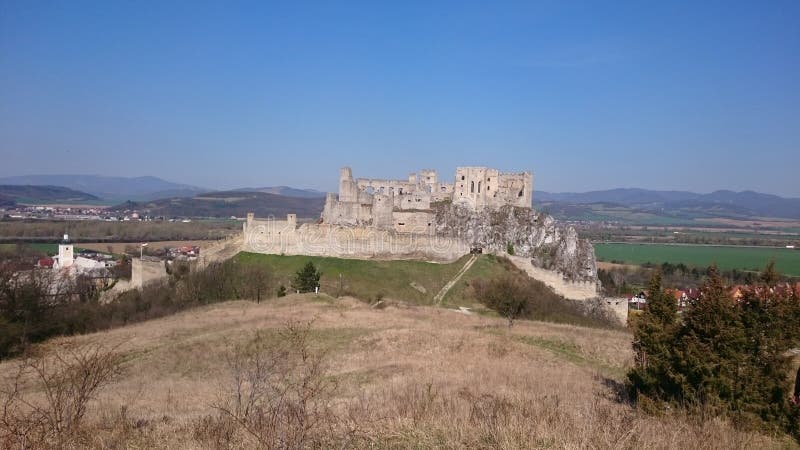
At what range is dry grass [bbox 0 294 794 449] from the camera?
23.1 ft

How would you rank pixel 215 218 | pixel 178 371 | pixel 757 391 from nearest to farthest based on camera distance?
pixel 757 391
pixel 178 371
pixel 215 218

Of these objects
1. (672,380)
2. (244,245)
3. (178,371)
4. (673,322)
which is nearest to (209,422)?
(672,380)

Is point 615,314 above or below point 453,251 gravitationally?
below

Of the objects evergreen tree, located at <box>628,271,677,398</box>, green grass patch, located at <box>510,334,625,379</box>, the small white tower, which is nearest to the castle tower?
the small white tower

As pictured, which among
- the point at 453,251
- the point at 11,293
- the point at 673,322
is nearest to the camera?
the point at 673,322

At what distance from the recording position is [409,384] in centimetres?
1298

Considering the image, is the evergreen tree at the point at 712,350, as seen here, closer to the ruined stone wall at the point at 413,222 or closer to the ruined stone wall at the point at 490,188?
the ruined stone wall at the point at 413,222

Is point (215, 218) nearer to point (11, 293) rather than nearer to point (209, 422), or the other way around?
point (11, 293)

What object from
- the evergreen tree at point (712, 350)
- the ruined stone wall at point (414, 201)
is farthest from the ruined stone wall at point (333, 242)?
the evergreen tree at point (712, 350)

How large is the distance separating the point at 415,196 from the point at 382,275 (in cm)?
1865

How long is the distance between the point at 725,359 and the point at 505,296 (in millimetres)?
19831

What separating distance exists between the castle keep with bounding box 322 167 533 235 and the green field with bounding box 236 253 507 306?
23.7 ft

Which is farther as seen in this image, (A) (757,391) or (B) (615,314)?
(B) (615,314)

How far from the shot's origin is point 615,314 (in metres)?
52.4
